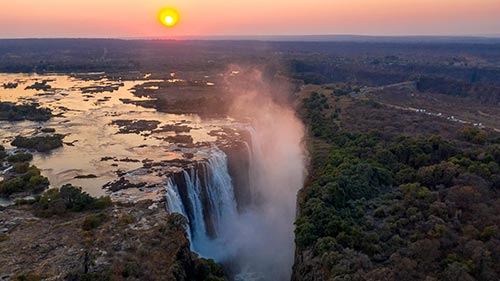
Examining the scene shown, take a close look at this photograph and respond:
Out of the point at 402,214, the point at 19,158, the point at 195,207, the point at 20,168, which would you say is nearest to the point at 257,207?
the point at 195,207

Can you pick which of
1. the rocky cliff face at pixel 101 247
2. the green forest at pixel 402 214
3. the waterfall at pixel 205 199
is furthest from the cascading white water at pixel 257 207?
the rocky cliff face at pixel 101 247

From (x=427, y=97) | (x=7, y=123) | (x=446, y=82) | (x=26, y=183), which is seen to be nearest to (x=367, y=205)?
(x=26, y=183)

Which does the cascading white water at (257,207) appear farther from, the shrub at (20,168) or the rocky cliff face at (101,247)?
the shrub at (20,168)

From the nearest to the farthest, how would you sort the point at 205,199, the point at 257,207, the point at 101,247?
1. the point at 101,247
2. the point at 205,199
3. the point at 257,207

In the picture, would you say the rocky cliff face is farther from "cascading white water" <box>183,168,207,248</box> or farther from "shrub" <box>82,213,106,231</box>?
"cascading white water" <box>183,168,207,248</box>

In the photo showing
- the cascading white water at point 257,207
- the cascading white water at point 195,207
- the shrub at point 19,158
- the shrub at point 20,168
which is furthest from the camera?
the shrub at point 19,158

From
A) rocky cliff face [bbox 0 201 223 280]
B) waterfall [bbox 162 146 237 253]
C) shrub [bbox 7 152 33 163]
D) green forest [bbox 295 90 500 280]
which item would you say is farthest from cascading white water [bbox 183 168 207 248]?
shrub [bbox 7 152 33 163]

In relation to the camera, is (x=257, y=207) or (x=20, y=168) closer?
(x=20, y=168)

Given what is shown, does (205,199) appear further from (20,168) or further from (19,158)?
(19,158)

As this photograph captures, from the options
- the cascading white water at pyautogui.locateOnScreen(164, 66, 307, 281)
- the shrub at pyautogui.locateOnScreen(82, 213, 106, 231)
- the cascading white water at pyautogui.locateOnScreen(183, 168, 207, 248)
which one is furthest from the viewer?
the cascading white water at pyautogui.locateOnScreen(183, 168, 207, 248)

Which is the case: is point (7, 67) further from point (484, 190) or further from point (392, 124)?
point (484, 190)

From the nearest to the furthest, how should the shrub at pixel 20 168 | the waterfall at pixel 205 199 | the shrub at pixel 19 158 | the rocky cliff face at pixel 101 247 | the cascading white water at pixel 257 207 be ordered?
the rocky cliff face at pixel 101 247, the cascading white water at pixel 257 207, the waterfall at pixel 205 199, the shrub at pixel 20 168, the shrub at pixel 19 158
